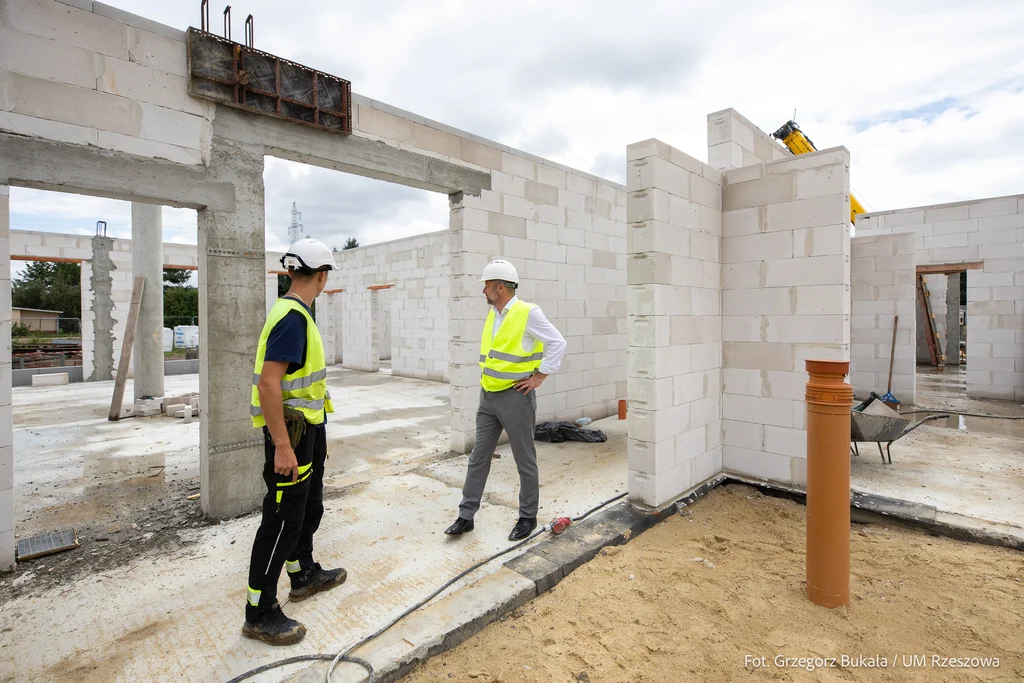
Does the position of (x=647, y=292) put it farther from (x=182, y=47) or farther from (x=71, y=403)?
(x=71, y=403)

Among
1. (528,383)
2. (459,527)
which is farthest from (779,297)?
(459,527)

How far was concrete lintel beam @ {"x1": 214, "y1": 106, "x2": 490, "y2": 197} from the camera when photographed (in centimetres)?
367

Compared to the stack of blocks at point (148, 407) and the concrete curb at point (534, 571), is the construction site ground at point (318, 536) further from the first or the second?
the stack of blocks at point (148, 407)

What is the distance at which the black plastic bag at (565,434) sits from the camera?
18.4ft

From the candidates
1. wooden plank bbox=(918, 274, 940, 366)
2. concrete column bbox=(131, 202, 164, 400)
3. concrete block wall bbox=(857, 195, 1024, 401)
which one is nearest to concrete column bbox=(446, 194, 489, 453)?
concrete column bbox=(131, 202, 164, 400)

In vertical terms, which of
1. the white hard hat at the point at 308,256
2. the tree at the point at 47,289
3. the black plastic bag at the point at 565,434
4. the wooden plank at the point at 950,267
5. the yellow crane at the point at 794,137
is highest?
the yellow crane at the point at 794,137

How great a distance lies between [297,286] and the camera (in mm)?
2322

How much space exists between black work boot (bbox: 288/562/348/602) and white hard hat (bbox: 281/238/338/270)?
1.56m

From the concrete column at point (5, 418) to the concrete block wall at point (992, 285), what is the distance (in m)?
10.9

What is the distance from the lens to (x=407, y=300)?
487 inches

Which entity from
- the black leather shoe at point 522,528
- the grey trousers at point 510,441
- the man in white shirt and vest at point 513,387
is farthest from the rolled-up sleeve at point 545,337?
the black leather shoe at point 522,528

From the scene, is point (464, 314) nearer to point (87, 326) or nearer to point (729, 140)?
point (729, 140)

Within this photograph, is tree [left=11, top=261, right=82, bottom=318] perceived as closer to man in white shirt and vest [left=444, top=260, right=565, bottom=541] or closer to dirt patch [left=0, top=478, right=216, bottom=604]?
dirt patch [left=0, top=478, right=216, bottom=604]

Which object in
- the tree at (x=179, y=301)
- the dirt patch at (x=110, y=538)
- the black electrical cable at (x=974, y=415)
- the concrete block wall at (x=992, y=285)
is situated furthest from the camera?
the tree at (x=179, y=301)
